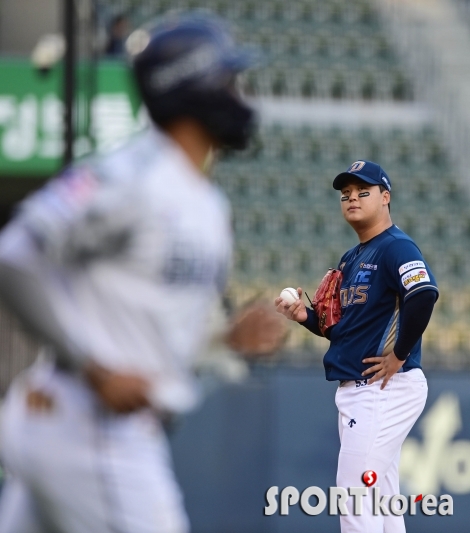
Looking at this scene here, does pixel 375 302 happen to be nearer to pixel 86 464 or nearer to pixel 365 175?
pixel 365 175

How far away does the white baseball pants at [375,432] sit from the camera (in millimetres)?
5195

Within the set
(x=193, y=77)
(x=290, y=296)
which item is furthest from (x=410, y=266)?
(x=193, y=77)

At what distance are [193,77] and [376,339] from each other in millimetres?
2846

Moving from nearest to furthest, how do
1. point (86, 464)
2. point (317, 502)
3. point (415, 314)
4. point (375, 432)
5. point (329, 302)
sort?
point (86, 464), point (415, 314), point (375, 432), point (329, 302), point (317, 502)

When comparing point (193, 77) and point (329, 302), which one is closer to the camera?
point (193, 77)

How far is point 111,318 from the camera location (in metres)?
2.55

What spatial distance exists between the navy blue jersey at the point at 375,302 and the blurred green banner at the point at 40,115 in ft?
25.1

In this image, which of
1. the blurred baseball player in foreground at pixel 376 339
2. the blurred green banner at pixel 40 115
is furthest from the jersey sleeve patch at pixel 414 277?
the blurred green banner at pixel 40 115

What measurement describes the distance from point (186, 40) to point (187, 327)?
2.31ft

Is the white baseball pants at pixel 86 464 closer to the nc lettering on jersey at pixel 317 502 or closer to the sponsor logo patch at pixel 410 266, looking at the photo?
the sponsor logo patch at pixel 410 266

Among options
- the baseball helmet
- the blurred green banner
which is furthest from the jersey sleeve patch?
the blurred green banner

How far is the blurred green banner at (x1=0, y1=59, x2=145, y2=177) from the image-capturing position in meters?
12.6

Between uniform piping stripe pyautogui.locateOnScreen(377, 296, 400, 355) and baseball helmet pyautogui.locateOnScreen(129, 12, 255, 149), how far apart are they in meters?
2.69

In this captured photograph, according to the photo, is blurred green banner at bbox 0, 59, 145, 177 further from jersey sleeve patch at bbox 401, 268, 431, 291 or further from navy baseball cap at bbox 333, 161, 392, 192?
jersey sleeve patch at bbox 401, 268, 431, 291
